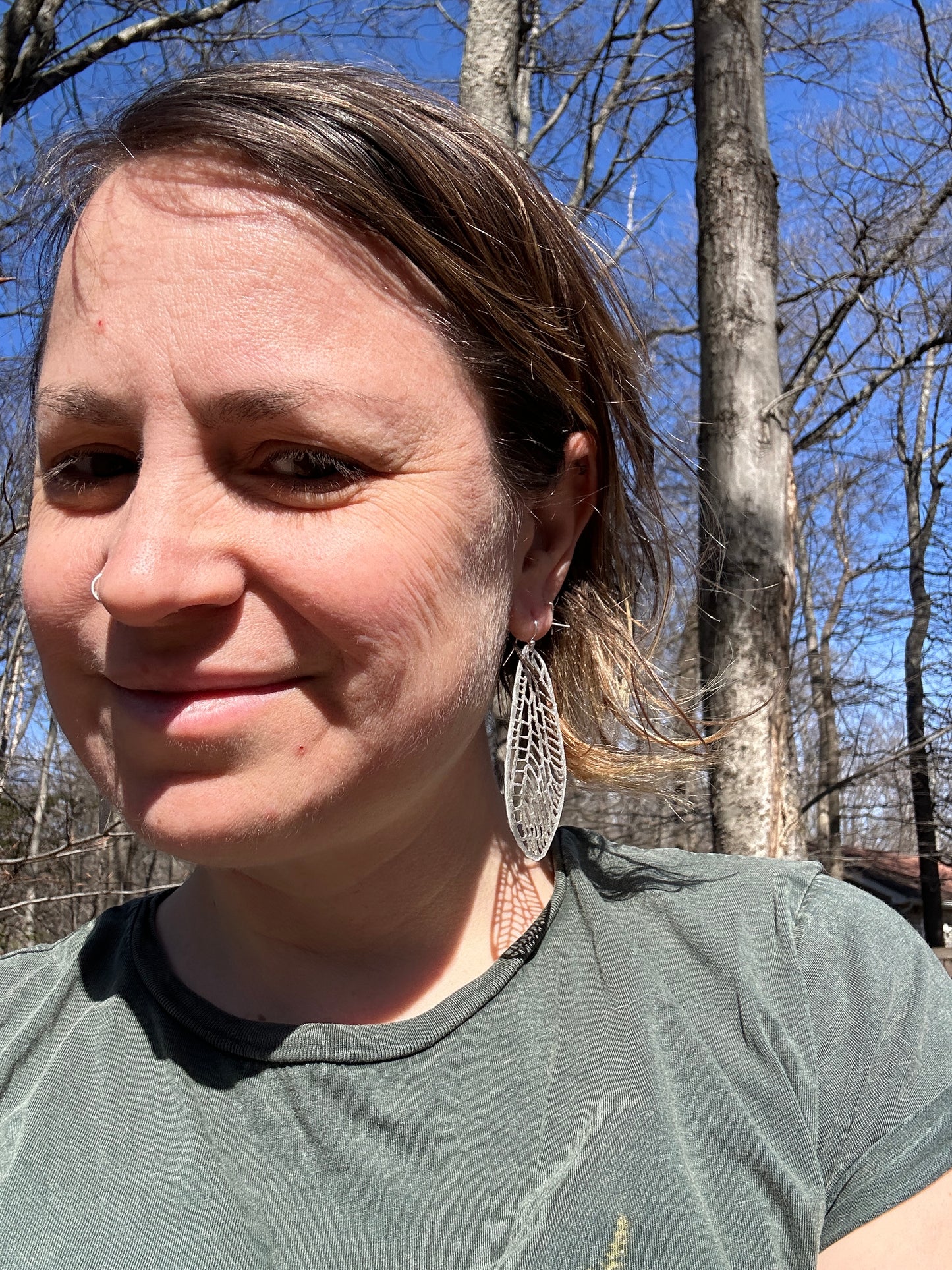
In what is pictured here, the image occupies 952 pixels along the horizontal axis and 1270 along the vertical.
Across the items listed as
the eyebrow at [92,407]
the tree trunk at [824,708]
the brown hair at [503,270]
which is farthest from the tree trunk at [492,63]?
the tree trunk at [824,708]

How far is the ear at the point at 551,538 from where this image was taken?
134 cm

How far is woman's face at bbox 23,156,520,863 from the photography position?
100 centimetres

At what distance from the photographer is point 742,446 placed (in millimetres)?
3344

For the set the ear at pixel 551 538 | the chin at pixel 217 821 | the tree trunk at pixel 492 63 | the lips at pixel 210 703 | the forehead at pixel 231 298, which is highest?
the tree trunk at pixel 492 63

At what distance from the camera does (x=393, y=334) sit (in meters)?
1.08

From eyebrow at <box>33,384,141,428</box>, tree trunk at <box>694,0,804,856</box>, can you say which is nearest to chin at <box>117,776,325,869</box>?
eyebrow at <box>33,384,141,428</box>

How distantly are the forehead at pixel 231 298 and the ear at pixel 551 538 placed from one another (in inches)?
10.0

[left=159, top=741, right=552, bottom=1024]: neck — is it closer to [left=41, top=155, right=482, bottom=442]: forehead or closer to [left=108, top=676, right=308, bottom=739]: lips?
[left=108, top=676, right=308, bottom=739]: lips

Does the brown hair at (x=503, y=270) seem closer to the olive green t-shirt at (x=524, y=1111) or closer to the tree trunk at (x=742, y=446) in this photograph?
the olive green t-shirt at (x=524, y=1111)

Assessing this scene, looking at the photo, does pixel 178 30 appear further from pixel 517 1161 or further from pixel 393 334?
pixel 517 1161

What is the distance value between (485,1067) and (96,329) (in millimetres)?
959

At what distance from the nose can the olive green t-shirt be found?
1.83 ft

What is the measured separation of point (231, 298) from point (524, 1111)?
0.96 metres

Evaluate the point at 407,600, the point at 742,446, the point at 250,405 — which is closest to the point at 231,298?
the point at 250,405
